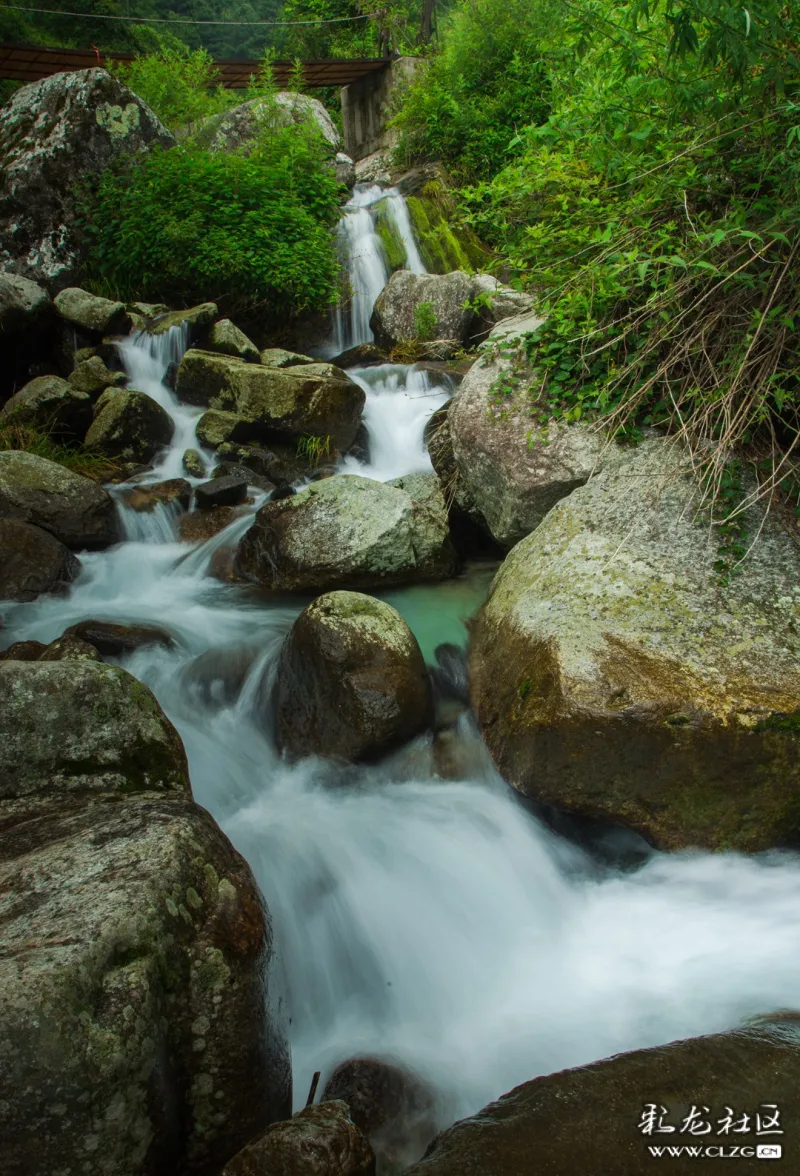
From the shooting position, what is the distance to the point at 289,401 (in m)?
7.84

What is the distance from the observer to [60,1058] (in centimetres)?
189

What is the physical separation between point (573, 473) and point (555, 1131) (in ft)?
11.7

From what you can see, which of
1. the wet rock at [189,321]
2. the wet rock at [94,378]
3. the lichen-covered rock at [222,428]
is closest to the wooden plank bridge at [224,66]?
the wet rock at [189,321]

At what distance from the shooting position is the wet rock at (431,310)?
11008 mm

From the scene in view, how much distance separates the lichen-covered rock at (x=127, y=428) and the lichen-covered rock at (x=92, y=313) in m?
1.96

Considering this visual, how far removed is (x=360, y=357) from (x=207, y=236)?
262 centimetres

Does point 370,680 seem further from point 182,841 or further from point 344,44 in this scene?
point 344,44

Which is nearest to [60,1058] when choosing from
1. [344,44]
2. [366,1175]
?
[366,1175]

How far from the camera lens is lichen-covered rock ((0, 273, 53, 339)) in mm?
8664

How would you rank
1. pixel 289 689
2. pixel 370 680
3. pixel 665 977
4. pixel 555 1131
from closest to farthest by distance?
pixel 555 1131
pixel 665 977
pixel 370 680
pixel 289 689

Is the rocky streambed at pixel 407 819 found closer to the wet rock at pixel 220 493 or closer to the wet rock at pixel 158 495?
the wet rock at pixel 158 495

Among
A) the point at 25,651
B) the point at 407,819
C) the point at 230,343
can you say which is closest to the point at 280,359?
the point at 230,343

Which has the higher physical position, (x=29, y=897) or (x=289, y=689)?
(x=29, y=897)

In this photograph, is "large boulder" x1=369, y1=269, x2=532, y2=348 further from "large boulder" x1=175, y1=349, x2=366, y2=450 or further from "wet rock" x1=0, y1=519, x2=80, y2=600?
"wet rock" x1=0, y1=519, x2=80, y2=600
